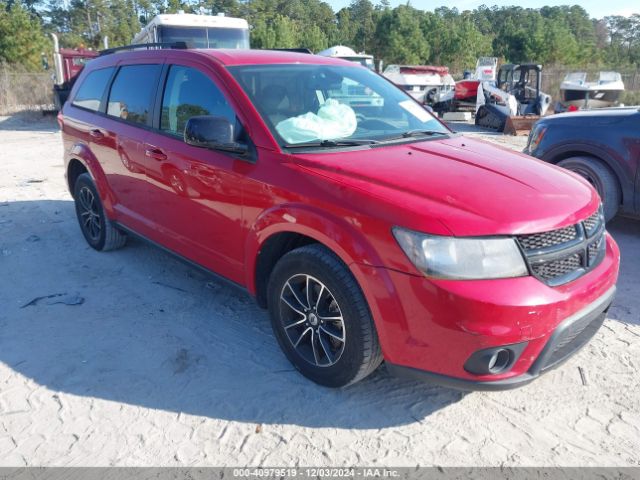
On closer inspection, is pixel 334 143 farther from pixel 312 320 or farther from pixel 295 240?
pixel 312 320

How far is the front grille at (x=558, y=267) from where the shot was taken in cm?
249

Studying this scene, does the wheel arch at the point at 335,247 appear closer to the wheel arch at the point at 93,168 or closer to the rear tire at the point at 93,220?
the wheel arch at the point at 93,168

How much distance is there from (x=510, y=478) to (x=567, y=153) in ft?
14.4

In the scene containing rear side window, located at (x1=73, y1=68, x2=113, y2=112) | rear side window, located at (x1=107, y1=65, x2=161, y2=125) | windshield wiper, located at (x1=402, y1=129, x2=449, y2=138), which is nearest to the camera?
windshield wiper, located at (x1=402, y1=129, x2=449, y2=138)

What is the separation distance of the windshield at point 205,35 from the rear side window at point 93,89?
320 inches

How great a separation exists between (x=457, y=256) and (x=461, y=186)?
478mm

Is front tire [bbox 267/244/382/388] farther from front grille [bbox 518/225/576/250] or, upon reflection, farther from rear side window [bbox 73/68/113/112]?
rear side window [bbox 73/68/113/112]

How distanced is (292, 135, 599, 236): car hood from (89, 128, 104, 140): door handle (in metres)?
2.59

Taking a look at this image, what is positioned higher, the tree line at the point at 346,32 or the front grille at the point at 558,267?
the tree line at the point at 346,32

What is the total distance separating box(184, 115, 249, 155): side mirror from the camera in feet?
10.1

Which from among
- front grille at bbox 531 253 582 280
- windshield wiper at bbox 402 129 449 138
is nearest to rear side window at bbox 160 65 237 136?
windshield wiper at bbox 402 129 449 138

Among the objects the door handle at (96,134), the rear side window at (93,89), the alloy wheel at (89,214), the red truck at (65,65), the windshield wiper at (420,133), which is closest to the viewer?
the windshield wiper at (420,133)

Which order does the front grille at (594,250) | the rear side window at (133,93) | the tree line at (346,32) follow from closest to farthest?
the front grille at (594,250)
the rear side window at (133,93)
the tree line at (346,32)

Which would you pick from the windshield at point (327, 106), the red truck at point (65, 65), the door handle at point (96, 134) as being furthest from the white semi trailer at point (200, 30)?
the windshield at point (327, 106)
